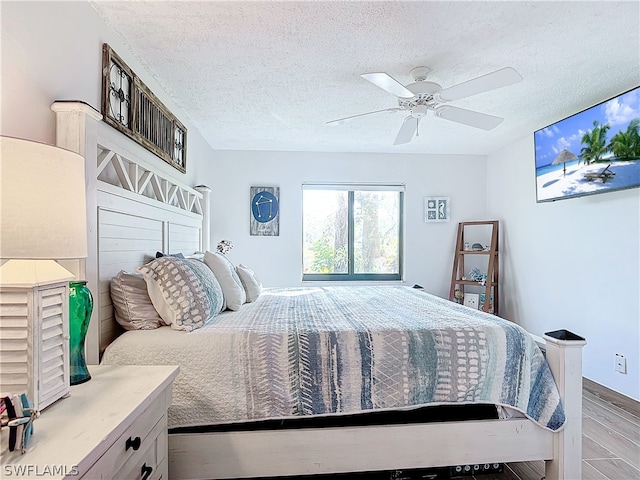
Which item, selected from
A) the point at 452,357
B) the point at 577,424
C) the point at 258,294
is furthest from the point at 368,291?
the point at 577,424

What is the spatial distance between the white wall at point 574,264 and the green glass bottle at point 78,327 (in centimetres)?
333

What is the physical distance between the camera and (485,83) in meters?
1.98

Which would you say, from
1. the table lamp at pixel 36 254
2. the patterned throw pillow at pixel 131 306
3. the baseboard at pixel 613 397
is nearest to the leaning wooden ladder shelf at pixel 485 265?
the baseboard at pixel 613 397

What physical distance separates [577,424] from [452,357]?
26.0 inches

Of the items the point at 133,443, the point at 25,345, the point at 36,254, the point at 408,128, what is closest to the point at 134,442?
the point at 133,443

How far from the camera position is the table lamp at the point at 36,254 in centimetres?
90

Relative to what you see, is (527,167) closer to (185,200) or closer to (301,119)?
(301,119)

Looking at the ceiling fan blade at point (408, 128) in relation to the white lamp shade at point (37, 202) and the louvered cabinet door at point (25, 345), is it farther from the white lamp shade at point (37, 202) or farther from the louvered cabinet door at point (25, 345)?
the louvered cabinet door at point (25, 345)

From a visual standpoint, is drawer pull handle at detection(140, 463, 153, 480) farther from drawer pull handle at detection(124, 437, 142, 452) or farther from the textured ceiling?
the textured ceiling

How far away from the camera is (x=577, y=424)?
179 cm

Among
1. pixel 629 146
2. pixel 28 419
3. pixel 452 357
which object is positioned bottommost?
pixel 452 357

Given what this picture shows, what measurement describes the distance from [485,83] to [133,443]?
6.97ft

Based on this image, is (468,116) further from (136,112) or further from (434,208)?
(434,208)

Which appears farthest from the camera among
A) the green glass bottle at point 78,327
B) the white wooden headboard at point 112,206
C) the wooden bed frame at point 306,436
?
the wooden bed frame at point 306,436
